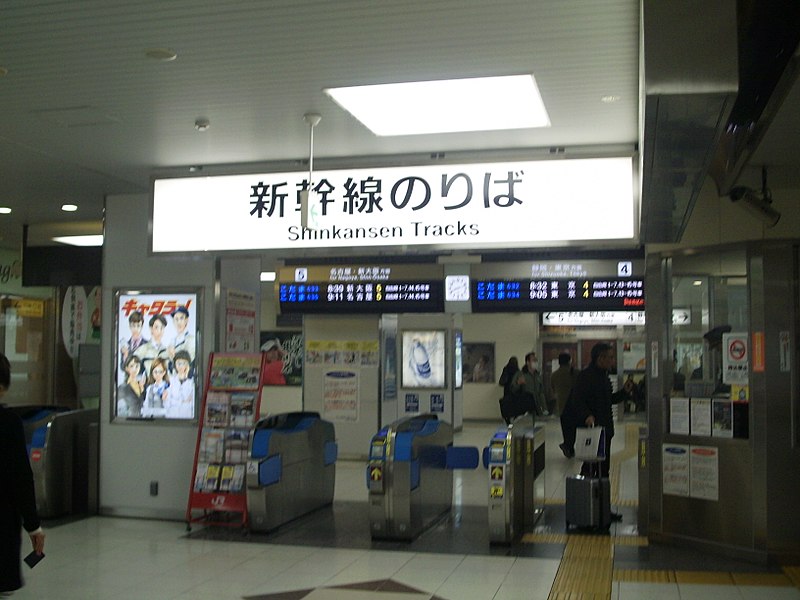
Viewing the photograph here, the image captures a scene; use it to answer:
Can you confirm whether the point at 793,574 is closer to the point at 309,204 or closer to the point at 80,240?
the point at 309,204

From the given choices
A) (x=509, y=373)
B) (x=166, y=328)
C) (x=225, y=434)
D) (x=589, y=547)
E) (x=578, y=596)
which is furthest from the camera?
(x=509, y=373)

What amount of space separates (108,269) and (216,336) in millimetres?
1338

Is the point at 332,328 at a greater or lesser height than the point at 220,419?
greater

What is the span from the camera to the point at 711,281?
22.5 ft

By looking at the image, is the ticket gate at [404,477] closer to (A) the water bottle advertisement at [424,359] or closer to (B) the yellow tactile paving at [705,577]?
(B) the yellow tactile paving at [705,577]

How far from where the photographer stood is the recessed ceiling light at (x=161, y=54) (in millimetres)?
4781

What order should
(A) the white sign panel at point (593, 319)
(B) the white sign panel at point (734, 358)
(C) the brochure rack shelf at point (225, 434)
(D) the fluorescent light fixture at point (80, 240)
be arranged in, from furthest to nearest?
(A) the white sign panel at point (593, 319) → (D) the fluorescent light fixture at point (80, 240) → (C) the brochure rack shelf at point (225, 434) → (B) the white sign panel at point (734, 358)

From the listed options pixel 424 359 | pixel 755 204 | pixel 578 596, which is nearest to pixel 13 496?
pixel 578 596

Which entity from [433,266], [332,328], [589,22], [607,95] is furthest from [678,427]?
[332,328]

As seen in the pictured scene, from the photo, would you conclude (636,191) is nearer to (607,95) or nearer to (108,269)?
(607,95)

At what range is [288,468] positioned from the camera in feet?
26.7

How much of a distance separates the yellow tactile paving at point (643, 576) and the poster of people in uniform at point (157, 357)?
424 centimetres

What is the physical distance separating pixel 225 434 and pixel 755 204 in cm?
490

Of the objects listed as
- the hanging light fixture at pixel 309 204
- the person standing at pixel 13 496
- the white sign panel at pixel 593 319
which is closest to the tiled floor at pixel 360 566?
the person standing at pixel 13 496
